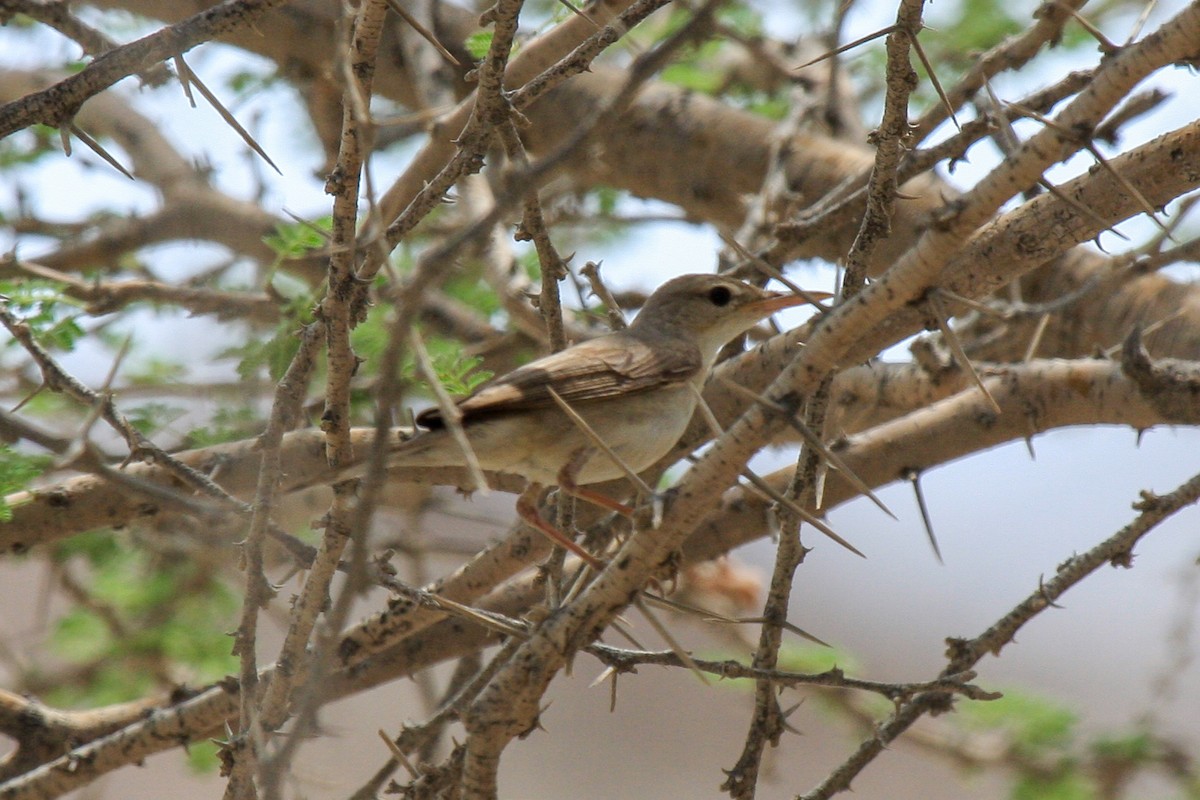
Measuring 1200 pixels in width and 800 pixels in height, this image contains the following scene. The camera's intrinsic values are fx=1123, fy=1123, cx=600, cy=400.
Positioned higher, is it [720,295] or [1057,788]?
[720,295]

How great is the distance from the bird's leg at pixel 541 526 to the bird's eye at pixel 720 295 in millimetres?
1213

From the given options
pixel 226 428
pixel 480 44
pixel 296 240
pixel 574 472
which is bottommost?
pixel 574 472

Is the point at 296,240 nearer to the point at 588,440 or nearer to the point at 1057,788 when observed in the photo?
the point at 588,440

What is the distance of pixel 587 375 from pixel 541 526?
575mm

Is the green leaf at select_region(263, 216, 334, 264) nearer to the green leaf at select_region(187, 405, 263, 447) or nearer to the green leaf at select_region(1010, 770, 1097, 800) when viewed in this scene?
the green leaf at select_region(187, 405, 263, 447)

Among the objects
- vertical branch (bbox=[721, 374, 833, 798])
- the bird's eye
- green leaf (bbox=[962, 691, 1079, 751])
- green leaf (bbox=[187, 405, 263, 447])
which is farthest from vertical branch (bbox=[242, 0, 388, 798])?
green leaf (bbox=[962, 691, 1079, 751])

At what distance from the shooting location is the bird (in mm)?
3459

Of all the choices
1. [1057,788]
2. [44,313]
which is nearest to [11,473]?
[44,313]

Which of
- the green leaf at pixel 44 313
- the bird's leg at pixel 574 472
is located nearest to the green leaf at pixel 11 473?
the green leaf at pixel 44 313

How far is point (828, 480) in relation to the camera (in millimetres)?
4477

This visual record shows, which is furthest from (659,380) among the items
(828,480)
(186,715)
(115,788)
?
(115,788)

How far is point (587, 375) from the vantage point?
381 centimetres

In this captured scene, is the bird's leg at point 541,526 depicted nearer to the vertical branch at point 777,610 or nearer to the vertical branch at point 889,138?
the vertical branch at point 777,610

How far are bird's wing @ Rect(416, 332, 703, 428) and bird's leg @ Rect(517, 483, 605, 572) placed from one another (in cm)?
36
